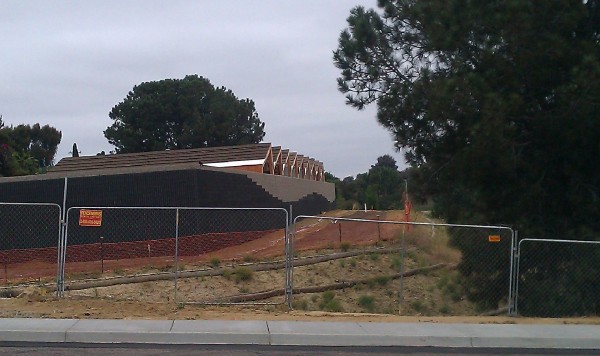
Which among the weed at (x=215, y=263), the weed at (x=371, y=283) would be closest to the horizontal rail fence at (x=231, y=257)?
the weed at (x=215, y=263)

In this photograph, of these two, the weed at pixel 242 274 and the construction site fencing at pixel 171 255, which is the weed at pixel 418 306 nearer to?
the construction site fencing at pixel 171 255

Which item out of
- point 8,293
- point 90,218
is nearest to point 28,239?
point 8,293

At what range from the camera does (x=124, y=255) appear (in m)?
24.8

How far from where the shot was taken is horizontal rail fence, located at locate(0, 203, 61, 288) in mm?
23844

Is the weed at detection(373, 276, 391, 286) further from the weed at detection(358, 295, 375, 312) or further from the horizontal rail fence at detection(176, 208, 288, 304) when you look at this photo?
the horizontal rail fence at detection(176, 208, 288, 304)

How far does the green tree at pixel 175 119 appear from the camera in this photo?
7025 cm

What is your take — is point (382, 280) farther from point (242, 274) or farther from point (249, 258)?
point (249, 258)

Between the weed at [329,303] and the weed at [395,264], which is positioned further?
the weed at [395,264]

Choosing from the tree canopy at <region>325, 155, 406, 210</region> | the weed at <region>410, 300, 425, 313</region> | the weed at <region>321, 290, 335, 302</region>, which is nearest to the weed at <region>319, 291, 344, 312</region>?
the weed at <region>321, 290, 335, 302</region>

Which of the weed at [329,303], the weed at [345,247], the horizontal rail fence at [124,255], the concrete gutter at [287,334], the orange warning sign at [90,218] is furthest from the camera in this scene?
the weed at [345,247]

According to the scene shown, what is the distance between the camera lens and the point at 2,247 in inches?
957

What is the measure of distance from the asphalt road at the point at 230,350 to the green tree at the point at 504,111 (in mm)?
4976

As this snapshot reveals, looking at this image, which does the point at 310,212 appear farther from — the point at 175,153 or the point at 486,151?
the point at 486,151

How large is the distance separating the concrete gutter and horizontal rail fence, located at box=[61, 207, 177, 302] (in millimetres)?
5891
